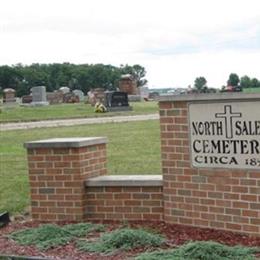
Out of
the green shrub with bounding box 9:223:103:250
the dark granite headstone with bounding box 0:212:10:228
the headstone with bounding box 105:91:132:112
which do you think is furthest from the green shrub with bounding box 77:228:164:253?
the headstone with bounding box 105:91:132:112

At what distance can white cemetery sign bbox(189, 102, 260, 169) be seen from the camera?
596 centimetres

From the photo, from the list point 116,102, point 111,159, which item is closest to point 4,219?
point 111,159

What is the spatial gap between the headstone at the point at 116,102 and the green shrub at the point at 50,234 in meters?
30.8

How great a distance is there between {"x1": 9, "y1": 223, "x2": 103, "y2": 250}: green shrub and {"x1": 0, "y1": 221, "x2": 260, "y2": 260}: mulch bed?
0.30 feet

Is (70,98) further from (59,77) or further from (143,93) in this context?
(59,77)

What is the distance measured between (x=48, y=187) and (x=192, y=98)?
6.59ft

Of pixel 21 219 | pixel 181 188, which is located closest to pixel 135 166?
pixel 21 219

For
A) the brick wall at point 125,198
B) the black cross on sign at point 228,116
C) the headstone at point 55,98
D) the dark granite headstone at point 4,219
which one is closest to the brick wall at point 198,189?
the brick wall at point 125,198

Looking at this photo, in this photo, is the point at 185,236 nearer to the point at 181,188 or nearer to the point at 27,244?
the point at 181,188

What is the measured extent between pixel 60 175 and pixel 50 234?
886mm

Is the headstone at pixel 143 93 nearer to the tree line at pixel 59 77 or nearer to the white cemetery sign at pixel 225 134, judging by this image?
the tree line at pixel 59 77

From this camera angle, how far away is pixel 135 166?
1148 centimetres

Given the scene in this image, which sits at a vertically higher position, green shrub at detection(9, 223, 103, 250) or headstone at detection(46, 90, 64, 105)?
headstone at detection(46, 90, 64, 105)

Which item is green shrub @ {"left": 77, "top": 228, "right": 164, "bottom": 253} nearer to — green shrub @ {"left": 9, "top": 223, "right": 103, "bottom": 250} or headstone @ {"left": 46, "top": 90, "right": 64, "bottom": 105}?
green shrub @ {"left": 9, "top": 223, "right": 103, "bottom": 250}
